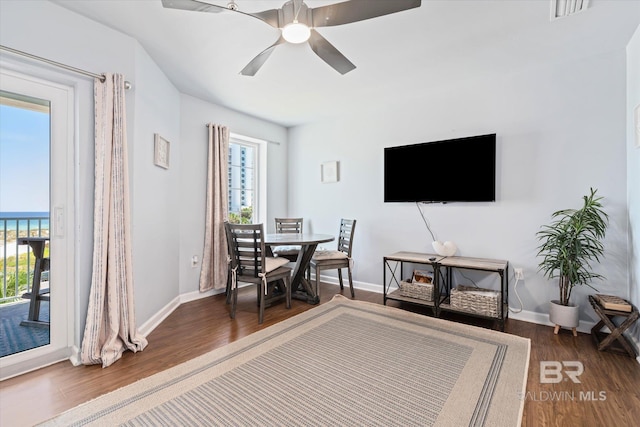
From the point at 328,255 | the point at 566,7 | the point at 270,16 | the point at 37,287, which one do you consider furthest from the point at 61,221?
the point at 566,7

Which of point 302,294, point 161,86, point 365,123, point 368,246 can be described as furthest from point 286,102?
point 302,294

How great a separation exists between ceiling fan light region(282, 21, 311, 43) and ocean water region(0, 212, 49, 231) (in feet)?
6.85

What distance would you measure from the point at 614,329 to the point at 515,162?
5.30ft

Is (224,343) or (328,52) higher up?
(328,52)

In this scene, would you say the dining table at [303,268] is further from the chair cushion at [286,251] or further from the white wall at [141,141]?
the white wall at [141,141]

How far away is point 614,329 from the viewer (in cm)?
222

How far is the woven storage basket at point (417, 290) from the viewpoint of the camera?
312 cm

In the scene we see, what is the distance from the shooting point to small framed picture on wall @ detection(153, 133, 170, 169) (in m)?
2.80

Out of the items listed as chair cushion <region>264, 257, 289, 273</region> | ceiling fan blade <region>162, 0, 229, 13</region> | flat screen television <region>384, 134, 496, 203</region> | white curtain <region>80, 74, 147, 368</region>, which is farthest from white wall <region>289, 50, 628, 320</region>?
white curtain <region>80, 74, 147, 368</region>

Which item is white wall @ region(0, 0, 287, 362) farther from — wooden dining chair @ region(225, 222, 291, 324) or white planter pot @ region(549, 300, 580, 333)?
white planter pot @ region(549, 300, 580, 333)

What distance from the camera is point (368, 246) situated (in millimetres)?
4047

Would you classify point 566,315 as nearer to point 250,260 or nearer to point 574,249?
point 574,249

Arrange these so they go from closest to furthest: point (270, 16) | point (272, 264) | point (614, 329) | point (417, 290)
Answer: point (270, 16) < point (614, 329) < point (272, 264) < point (417, 290)

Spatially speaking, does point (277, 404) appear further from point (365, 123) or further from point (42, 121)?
point (365, 123)
